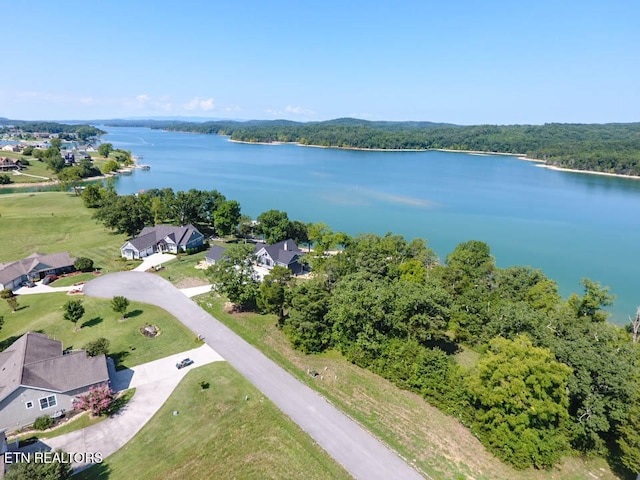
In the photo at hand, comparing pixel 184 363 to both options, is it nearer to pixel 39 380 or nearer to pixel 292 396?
pixel 39 380

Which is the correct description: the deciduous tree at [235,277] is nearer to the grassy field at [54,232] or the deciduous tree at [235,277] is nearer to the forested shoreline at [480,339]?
the forested shoreline at [480,339]

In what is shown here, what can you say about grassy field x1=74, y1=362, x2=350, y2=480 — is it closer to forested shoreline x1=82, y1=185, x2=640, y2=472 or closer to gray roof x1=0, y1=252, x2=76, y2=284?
forested shoreline x1=82, y1=185, x2=640, y2=472

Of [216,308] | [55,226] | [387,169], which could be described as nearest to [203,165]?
[387,169]

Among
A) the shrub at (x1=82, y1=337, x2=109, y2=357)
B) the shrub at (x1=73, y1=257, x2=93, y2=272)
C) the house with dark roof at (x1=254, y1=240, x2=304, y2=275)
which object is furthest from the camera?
the house with dark roof at (x1=254, y1=240, x2=304, y2=275)

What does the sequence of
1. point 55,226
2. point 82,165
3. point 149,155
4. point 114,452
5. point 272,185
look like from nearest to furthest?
point 114,452 → point 55,226 → point 272,185 → point 82,165 → point 149,155

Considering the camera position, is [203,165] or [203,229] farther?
[203,165]

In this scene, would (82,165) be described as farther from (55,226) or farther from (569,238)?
(569,238)

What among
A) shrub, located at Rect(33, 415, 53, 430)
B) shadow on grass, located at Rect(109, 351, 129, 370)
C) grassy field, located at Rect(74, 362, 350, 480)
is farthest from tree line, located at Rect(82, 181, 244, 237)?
shrub, located at Rect(33, 415, 53, 430)
